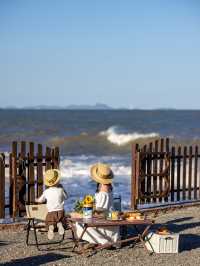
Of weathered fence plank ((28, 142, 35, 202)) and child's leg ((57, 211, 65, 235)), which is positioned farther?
weathered fence plank ((28, 142, 35, 202))

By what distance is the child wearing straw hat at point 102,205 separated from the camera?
10.1 m

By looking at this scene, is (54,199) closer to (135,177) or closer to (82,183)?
(135,177)

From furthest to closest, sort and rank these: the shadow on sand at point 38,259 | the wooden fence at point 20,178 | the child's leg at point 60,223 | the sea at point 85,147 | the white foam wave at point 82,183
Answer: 1. the sea at point 85,147
2. the white foam wave at point 82,183
3. the wooden fence at point 20,178
4. the child's leg at point 60,223
5. the shadow on sand at point 38,259

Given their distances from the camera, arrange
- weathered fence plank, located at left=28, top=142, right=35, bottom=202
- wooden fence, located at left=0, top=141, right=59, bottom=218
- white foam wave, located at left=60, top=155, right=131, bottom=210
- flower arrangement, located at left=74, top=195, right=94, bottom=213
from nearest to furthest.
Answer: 1. flower arrangement, located at left=74, top=195, right=94, bottom=213
2. wooden fence, located at left=0, top=141, right=59, bottom=218
3. weathered fence plank, located at left=28, top=142, right=35, bottom=202
4. white foam wave, located at left=60, top=155, right=131, bottom=210

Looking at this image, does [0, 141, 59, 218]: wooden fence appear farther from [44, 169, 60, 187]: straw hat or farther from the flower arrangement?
the flower arrangement

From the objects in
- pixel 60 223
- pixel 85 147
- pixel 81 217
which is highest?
pixel 81 217

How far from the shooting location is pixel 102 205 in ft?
33.7

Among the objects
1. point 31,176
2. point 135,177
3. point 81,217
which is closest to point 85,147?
point 135,177

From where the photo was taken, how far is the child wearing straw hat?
10070 millimetres

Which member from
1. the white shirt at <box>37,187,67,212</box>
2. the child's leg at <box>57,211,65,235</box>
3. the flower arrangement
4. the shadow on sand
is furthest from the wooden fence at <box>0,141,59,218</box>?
the shadow on sand

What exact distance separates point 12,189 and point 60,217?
2.31 m

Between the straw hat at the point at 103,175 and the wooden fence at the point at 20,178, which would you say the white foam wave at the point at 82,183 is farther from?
the straw hat at the point at 103,175

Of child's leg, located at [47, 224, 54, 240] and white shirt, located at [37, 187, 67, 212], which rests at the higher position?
white shirt, located at [37, 187, 67, 212]

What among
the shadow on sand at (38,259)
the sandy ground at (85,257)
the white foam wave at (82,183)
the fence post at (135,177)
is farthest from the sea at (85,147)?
the shadow on sand at (38,259)
